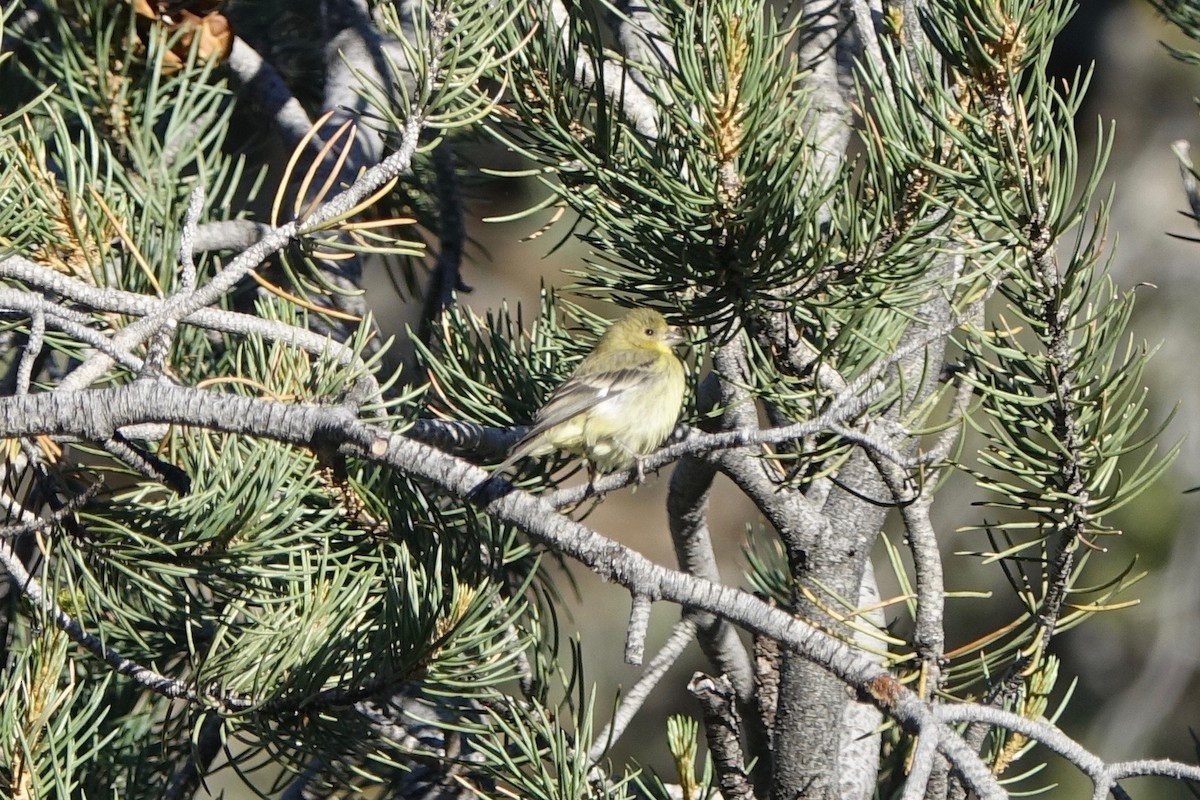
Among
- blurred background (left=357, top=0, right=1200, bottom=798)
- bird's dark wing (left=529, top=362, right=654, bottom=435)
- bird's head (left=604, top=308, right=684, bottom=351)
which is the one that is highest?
blurred background (left=357, top=0, right=1200, bottom=798)

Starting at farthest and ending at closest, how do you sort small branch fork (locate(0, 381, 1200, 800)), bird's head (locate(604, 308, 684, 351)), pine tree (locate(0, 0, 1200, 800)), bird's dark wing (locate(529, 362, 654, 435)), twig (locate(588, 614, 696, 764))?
bird's head (locate(604, 308, 684, 351)) → bird's dark wing (locate(529, 362, 654, 435)) → twig (locate(588, 614, 696, 764)) → pine tree (locate(0, 0, 1200, 800)) → small branch fork (locate(0, 381, 1200, 800))

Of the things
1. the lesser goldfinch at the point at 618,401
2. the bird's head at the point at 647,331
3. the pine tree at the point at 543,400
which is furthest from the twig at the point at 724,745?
the bird's head at the point at 647,331

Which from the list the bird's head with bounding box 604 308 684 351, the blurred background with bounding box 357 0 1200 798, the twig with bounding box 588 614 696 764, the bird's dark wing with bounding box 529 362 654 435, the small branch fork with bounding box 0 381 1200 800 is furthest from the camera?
the blurred background with bounding box 357 0 1200 798

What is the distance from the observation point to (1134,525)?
5660 millimetres

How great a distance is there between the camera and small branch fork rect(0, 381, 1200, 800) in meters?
1.16

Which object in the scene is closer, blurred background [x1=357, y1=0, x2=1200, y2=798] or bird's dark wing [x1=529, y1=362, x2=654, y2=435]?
bird's dark wing [x1=529, y1=362, x2=654, y2=435]

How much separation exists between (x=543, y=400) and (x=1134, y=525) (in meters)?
4.63

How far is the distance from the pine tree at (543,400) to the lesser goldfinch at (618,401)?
0.23 ft

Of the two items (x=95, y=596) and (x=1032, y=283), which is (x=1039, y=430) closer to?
(x=1032, y=283)

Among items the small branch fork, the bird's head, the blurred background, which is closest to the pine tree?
the small branch fork

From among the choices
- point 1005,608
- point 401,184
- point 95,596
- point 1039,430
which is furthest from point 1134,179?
point 95,596

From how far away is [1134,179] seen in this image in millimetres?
7035

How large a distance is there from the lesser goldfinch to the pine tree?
7cm

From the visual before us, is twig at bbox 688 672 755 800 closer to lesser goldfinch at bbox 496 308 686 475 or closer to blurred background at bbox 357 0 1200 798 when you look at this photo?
lesser goldfinch at bbox 496 308 686 475
